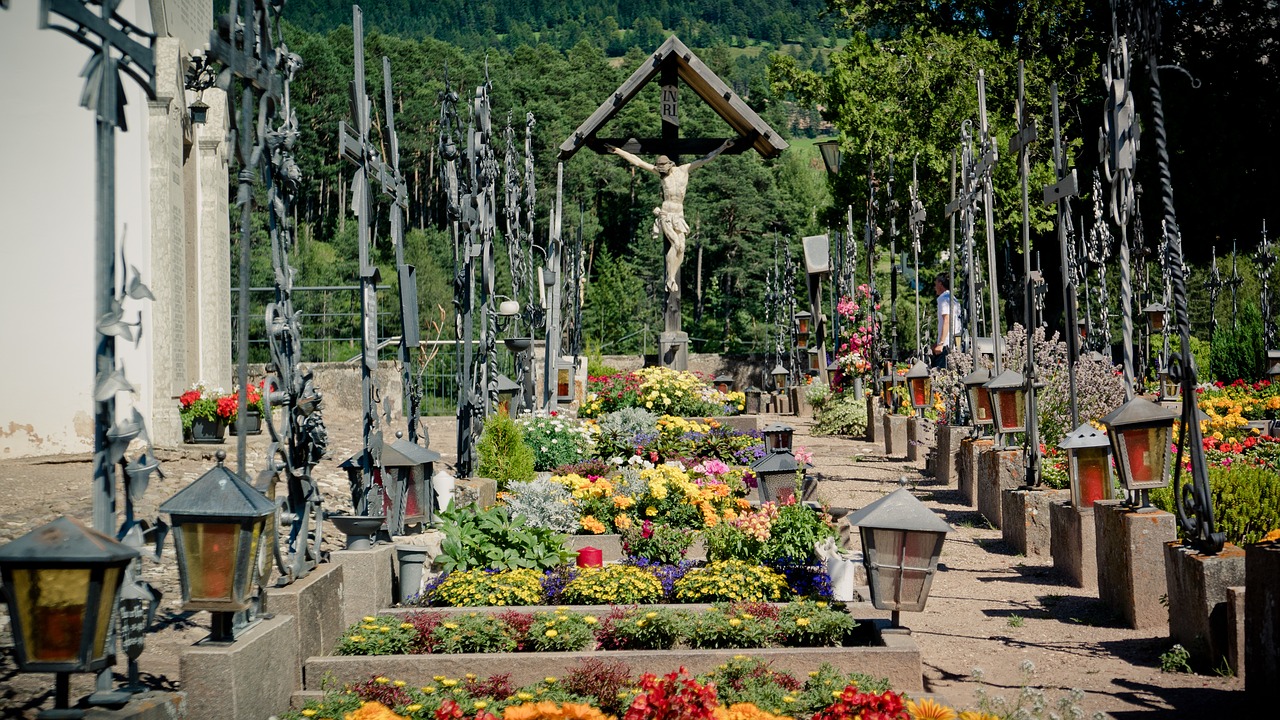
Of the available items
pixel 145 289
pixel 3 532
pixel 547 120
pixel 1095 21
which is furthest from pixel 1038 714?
pixel 547 120

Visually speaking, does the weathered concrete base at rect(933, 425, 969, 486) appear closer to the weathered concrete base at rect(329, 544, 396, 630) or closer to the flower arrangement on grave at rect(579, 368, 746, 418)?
the flower arrangement on grave at rect(579, 368, 746, 418)

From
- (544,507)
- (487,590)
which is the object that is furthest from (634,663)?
(544,507)

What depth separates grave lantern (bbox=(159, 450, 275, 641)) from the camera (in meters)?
5.16

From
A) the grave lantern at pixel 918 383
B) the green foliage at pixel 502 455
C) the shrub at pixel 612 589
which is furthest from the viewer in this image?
the grave lantern at pixel 918 383

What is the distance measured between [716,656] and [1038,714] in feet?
6.07

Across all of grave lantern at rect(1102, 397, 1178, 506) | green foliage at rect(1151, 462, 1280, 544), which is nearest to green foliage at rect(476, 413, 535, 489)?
grave lantern at rect(1102, 397, 1178, 506)

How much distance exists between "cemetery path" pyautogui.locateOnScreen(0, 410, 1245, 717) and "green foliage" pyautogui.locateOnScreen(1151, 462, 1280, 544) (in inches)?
39.2

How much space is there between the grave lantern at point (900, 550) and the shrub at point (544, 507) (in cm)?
384

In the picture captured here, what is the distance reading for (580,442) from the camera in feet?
47.1

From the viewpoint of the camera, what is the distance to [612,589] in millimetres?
7898

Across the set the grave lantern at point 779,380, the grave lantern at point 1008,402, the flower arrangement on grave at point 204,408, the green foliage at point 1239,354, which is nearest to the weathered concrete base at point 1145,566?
the grave lantern at point 1008,402

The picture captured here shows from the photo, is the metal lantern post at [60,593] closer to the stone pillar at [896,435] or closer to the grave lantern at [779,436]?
the grave lantern at [779,436]

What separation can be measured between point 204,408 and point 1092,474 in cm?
1364

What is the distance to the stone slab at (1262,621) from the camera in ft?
19.0
